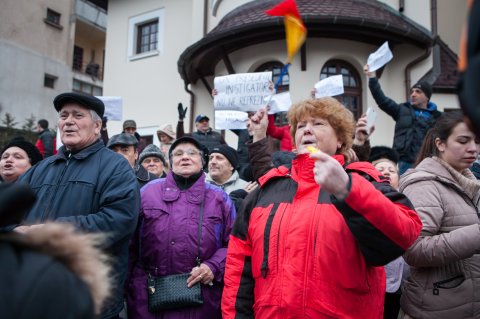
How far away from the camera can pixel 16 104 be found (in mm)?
22312

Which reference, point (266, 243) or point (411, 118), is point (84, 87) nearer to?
point (411, 118)

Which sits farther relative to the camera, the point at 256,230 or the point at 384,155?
the point at 384,155

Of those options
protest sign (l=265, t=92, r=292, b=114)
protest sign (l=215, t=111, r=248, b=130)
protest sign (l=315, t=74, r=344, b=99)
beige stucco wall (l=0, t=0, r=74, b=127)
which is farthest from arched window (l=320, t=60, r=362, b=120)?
beige stucco wall (l=0, t=0, r=74, b=127)

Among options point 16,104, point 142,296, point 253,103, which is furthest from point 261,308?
point 16,104

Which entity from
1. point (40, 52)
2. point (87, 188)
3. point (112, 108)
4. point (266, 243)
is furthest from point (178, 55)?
point (40, 52)

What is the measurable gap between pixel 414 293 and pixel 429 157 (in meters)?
0.96

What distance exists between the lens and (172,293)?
3.18 metres

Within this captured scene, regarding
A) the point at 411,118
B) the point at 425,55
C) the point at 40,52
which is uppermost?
the point at 40,52

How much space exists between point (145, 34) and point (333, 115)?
14204 mm

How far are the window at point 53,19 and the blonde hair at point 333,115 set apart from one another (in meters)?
24.6

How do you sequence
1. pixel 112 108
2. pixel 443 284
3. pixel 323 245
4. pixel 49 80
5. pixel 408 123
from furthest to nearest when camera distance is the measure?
pixel 49 80
pixel 112 108
pixel 408 123
pixel 443 284
pixel 323 245

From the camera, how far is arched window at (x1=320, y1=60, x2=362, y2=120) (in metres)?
10.9

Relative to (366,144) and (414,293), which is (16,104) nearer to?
(366,144)

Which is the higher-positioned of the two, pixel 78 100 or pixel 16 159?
pixel 78 100
